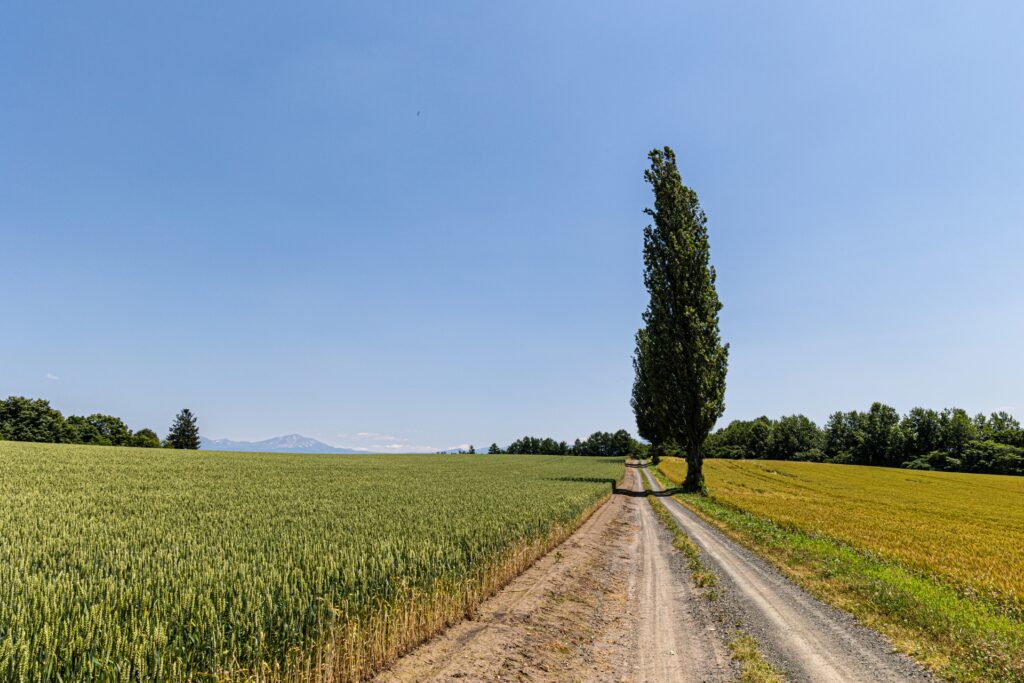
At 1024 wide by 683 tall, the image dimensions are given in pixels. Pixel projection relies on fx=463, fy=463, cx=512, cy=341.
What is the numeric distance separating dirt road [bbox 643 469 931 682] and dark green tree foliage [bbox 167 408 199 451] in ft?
467

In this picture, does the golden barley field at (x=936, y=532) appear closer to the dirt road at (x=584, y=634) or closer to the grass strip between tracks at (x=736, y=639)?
the grass strip between tracks at (x=736, y=639)

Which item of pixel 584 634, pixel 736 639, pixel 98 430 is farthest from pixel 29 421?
pixel 736 639

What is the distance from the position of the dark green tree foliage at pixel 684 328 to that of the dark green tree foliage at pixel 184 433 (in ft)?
422

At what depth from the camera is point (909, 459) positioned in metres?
102

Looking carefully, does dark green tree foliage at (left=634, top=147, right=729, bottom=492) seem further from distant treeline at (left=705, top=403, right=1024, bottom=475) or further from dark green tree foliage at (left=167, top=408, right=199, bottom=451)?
dark green tree foliage at (left=167, top=408, right=199, bottom=451)

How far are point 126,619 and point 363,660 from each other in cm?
290

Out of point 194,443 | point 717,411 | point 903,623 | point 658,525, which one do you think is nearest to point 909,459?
point 717,411

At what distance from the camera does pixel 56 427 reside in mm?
93000

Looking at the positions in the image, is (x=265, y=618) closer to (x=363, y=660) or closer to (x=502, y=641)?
(x=363, y=660)

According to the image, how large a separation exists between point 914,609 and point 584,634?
682 centimetres

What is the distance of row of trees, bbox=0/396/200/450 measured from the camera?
290ft

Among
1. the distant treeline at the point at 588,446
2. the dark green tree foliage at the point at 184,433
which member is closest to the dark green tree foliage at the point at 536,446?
the distant treeline at the point at 588,446

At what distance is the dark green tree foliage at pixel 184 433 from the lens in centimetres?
12135

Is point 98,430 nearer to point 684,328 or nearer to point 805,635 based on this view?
point 684,328
